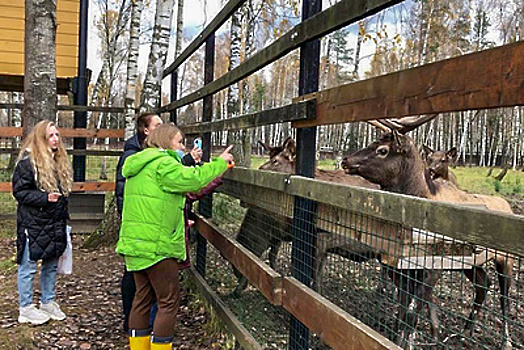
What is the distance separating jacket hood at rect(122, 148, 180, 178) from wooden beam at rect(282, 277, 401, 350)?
1.28 metres

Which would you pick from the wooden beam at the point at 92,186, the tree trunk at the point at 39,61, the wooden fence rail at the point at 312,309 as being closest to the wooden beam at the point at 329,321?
the wooden fence rail at the point at 312,309

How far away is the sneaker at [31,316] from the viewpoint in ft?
16.6

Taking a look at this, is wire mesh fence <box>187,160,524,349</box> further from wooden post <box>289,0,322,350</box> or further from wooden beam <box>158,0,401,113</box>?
wooden beam <box>158,0,401,113</box>

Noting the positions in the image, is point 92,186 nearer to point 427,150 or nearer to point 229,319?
point 427,150

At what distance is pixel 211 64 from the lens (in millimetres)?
6082

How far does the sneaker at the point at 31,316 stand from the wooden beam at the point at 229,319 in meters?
1.53

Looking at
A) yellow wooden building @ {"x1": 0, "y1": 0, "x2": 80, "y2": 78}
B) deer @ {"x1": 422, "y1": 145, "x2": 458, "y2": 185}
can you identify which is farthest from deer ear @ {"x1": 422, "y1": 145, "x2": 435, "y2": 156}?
yellow wooden building @ {"x1": 0, "y1": 0, "x2": 80, "y2": 78}

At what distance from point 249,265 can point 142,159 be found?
1.09 meters

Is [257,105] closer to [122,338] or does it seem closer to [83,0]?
[83,0]

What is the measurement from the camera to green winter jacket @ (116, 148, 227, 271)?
3.75 meters

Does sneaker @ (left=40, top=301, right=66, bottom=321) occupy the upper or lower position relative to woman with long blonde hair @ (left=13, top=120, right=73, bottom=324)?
lower

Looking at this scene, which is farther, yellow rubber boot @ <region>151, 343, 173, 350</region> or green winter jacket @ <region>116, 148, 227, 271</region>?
yellow rubber boot @ <region>151, 343, 173, 350</region>

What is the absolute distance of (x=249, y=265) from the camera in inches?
154

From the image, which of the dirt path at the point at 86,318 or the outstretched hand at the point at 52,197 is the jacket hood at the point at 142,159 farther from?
the dirt path at the point at 86,318
